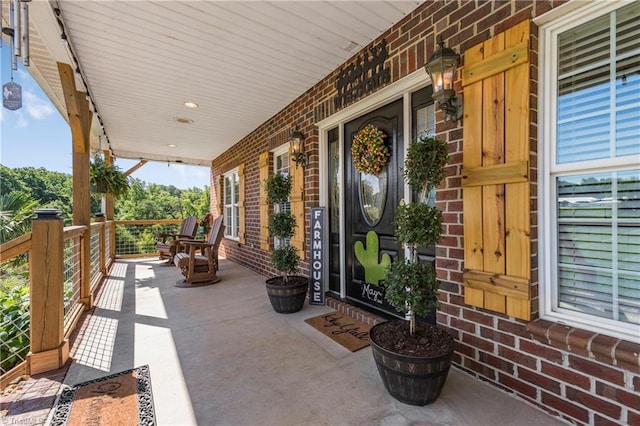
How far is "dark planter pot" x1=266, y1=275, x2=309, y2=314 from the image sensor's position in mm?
3041

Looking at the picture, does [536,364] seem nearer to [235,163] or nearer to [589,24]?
[589,24]

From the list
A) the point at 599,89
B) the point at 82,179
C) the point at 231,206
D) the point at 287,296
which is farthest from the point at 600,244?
the point at 231,206

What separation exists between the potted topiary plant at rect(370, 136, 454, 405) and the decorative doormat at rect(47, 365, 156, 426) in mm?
1338

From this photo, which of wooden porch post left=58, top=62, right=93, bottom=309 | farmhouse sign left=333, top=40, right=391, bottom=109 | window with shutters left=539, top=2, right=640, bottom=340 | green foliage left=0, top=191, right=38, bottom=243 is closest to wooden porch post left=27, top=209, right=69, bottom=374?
wooden porch post left=58, top=62, right=93, bottom=309

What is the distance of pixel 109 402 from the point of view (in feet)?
5.54

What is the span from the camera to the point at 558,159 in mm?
1602

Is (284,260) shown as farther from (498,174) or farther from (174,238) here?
(174,238)

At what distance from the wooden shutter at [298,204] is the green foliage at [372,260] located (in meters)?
0.93

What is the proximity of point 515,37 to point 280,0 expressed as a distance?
1552 millimetres

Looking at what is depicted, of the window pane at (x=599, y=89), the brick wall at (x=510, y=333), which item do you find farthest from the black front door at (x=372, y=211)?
the window pane at (x=599, y=89)

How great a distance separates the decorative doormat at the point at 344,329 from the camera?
2.39m

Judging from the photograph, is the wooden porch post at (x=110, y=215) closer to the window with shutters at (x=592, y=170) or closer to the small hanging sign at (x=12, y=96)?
the small hanging sign at (x=12, y=96)

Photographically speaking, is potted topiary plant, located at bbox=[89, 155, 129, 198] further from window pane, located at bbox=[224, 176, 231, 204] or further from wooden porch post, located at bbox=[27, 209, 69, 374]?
wooden porch post, located at bbox=[27, 209, 69, 374]

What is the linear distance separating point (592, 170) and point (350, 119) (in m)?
2.08
